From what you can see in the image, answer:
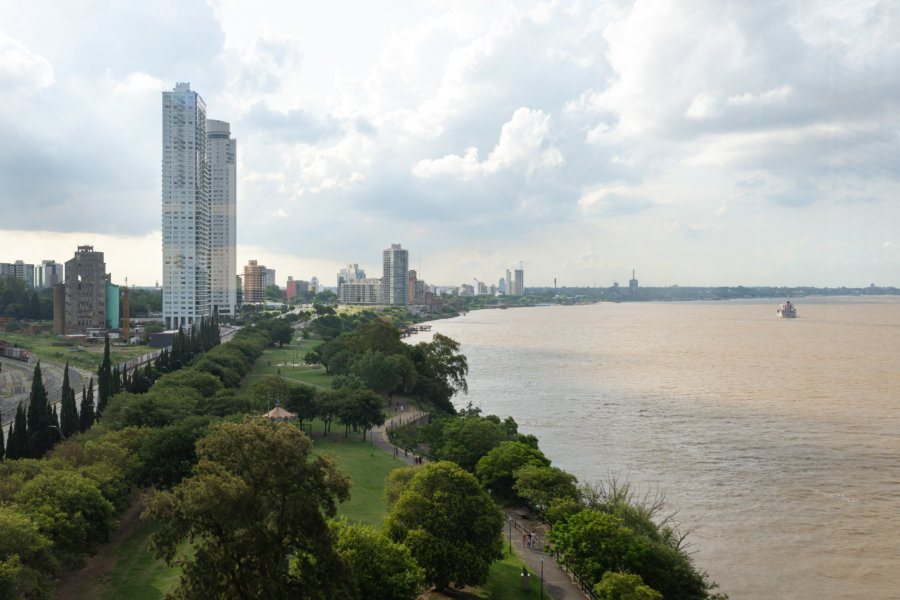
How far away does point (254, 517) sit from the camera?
13.5 m

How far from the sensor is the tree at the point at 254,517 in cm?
1316

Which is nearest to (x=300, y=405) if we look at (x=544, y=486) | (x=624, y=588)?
(x=544, y=486)

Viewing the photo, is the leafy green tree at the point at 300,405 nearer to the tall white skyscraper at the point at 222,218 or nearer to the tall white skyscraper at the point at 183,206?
the tall white skyscraper at the point at 183,206

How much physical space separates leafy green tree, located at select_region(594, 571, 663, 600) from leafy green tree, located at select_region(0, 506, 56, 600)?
53.5 ft

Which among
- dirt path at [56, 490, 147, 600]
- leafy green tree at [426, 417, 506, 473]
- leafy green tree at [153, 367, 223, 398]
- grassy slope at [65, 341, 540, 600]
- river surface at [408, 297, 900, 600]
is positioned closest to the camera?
dirt path at [56, 490, 147, 600]

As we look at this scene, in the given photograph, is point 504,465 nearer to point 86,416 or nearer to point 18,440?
point 18,440

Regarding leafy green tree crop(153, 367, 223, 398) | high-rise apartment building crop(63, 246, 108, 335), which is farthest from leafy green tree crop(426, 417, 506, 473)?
high-rise apartment building crop(63, 246, 108, 335)

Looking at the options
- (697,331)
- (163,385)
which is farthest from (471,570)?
(697,331)

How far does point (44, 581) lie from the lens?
57.6ft

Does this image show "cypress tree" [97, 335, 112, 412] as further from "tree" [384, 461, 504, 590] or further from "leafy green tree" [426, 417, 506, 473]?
"tree" [384, 461, 504, 590]

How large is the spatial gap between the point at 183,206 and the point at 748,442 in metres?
100

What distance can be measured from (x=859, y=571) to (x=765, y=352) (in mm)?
72885

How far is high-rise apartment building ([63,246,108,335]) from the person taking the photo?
321ft

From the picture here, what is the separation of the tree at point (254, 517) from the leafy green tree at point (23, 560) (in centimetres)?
544
